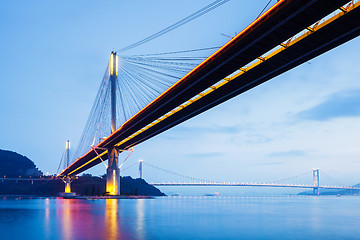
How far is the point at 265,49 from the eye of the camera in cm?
2169

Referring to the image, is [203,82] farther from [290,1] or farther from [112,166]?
[112,166]

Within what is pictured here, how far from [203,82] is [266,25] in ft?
→ 33.5

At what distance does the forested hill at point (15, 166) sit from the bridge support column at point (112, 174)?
135003 mm

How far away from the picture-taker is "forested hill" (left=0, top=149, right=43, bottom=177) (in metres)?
172

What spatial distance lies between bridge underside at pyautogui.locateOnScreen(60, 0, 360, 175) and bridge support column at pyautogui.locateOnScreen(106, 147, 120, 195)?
70.2ft

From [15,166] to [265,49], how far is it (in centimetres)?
18155

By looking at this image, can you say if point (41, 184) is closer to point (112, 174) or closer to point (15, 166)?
point (15, 166)

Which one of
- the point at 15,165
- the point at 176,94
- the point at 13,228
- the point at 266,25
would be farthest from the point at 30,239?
the point at 15,165

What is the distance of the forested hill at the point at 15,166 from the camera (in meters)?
172

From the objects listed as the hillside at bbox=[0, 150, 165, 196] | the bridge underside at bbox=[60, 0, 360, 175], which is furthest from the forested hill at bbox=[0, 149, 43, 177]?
the bridge underside at bbox=[60, 0, 360, 175]

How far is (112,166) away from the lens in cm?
5600

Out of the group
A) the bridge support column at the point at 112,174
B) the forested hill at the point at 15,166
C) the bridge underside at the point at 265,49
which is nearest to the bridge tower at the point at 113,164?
the bridge support column at the point at 112,174

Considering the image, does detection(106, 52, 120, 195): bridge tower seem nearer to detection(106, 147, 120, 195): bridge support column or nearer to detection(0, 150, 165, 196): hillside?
detection(106, 147, 120, 195): bridge support column

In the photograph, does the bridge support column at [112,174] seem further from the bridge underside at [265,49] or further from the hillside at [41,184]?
Answer: the hillside at [41,184]
